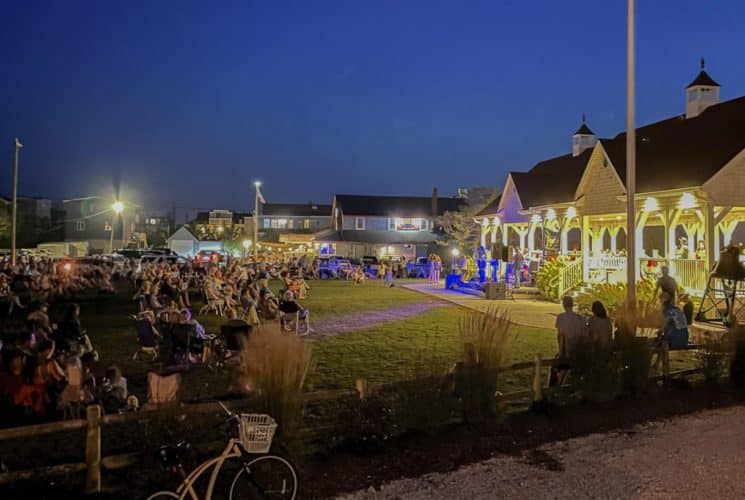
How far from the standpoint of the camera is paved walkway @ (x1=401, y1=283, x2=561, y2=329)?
16.3 meters

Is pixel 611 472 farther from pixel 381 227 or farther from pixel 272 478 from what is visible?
pixel 381 227

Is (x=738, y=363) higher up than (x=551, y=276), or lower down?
lower down

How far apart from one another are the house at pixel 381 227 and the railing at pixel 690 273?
38448 millimetres

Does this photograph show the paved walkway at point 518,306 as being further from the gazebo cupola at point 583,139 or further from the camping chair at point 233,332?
the gazebo cupola at point 583,139

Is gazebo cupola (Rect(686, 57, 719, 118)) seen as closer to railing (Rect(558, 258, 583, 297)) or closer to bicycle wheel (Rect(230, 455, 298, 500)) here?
railing (Rect(558, 258, 583, 297))

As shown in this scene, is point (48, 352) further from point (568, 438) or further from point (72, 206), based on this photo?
point (72, 206)

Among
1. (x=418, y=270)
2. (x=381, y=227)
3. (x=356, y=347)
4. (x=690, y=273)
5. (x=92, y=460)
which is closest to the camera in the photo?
(x=92, y=460)

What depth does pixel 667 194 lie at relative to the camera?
61.0 ft

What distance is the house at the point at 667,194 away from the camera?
17406mm

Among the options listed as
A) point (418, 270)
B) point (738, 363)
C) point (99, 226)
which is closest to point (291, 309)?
point (738, 363)

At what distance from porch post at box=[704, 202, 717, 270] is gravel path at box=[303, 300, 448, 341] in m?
8.20

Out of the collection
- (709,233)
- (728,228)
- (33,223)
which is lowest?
(709,233)

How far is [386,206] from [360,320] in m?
46.4

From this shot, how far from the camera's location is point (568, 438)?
253 inches
